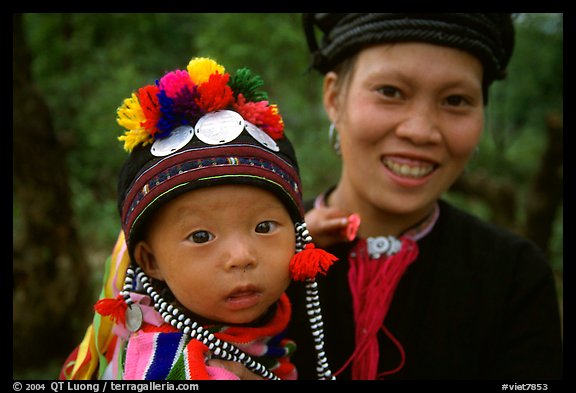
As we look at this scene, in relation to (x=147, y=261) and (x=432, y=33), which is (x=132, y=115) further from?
(x=432, y=33)

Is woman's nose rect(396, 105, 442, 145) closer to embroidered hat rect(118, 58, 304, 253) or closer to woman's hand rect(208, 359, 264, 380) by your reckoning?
embroidered hat rect(118, 58, 304, 253)

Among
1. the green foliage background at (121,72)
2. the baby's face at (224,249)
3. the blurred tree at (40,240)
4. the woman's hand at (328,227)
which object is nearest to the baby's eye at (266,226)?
the baby's face at (224,249)

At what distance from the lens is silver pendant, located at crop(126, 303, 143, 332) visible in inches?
59.0

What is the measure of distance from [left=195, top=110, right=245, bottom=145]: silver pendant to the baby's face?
138 millimetres

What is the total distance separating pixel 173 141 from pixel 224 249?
33 cm

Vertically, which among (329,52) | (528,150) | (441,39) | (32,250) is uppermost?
(528,150)

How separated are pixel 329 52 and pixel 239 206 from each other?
0.95 metres

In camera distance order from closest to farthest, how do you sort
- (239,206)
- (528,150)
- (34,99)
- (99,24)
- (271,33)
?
(239,206), (34,99), (271,33), (99,24), (528,150)

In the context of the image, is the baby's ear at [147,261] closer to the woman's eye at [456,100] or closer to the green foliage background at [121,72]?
the woman's eye at [456,100]

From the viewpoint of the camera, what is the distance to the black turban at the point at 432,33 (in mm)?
1765

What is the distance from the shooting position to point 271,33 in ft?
12.7

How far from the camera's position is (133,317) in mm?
1508
